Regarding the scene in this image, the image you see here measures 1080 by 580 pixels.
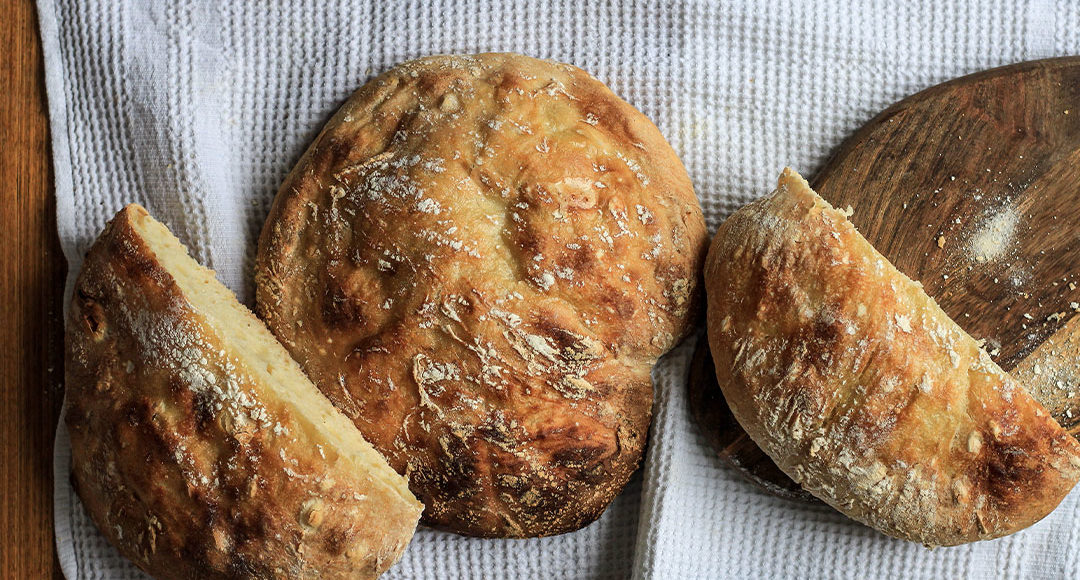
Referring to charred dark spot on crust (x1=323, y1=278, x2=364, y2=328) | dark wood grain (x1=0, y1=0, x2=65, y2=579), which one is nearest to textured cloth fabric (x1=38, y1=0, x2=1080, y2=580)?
dark wood grain (x1=0, y1=0, x2=65, y2=579)

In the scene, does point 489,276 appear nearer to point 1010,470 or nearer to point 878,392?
point 878,392

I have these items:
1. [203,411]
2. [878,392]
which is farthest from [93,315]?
[878,392]

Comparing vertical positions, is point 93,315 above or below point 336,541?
above

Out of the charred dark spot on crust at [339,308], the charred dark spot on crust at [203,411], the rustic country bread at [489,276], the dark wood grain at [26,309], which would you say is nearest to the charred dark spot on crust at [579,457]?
the rustic country bread at [489,276]

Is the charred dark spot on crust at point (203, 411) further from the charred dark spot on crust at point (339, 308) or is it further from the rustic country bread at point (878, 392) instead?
the rustic country bread at point (878, 392)

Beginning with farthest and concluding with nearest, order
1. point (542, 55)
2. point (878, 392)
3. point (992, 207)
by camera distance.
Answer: point (542, 55)
point (992, 207)
point (878, 392)

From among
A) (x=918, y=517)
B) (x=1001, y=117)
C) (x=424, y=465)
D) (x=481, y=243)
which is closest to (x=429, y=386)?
(x=424, y=465)
